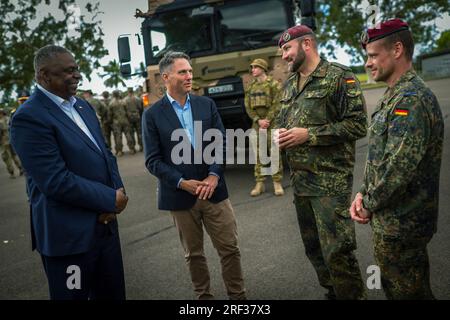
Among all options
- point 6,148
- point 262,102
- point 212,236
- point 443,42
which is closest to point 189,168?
point 212,236

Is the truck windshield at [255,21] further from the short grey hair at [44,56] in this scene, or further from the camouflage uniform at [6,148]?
the camouflage uniform at [6,148]

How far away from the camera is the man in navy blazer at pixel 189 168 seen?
279 cm

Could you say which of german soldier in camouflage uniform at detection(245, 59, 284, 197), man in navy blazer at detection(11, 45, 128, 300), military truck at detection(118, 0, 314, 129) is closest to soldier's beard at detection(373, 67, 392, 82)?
man in navy blazer at detection(11, 45, 128, 300)

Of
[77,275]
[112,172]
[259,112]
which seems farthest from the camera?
[259,112]

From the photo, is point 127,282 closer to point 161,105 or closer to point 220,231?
point 220,231

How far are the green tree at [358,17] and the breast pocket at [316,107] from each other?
96.5 ft

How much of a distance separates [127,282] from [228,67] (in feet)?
14.1

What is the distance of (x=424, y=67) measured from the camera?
32.0 metres

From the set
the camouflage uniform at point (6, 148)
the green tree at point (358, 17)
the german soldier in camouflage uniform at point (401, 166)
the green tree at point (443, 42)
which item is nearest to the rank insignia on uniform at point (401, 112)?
the german soldier in camouflage uniform at point (401, 166)

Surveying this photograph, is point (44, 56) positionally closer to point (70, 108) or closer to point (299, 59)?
point (70, 108)

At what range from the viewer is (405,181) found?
1829 millimetres

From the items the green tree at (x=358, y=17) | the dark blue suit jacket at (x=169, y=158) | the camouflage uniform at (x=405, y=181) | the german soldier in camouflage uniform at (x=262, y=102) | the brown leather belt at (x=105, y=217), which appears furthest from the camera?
the green tree at (x=358, y=17)

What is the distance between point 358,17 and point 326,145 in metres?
33.9
